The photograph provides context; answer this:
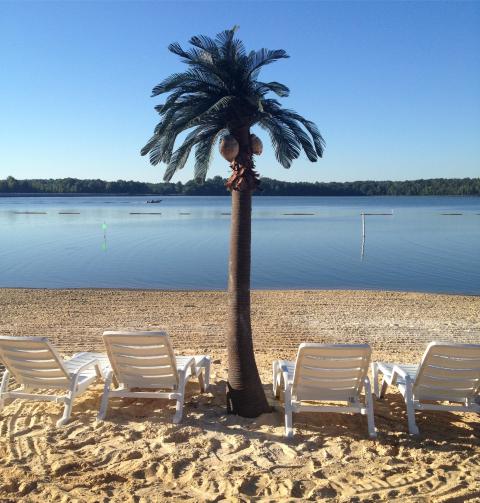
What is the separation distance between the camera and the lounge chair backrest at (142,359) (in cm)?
475

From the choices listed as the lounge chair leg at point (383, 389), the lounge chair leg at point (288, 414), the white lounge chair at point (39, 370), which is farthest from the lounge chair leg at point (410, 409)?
the white lounge chair at point (39, 370)

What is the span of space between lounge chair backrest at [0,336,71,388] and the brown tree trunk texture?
1.57 meters

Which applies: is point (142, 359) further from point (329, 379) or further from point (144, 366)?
point (329, 379)

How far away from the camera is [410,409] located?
15.6 feet

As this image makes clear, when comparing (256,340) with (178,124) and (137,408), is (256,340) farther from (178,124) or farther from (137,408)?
(178,124)

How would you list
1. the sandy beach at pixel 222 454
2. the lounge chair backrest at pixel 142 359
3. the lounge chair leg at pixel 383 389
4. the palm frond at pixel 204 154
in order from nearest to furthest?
the sandy beach at pixel 222 454 < the lounge chair backrest at pixel 142 359 < the palm frond at pixel 204 154 < the lounge chair leg at pixel 383 389

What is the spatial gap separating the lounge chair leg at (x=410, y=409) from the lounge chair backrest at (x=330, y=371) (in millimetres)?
439

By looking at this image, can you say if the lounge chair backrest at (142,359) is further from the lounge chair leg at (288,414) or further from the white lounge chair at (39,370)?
the lounge chair leg at (288,414)

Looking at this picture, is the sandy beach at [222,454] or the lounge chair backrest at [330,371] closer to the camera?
the sandy beach at [222,454]

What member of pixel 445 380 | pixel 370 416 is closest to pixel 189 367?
pixel 370 416

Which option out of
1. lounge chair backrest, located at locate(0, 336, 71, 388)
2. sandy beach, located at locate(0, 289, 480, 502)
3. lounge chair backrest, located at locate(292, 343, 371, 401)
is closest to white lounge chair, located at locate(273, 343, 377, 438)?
lounge chair backrest, located at locate(292, 343, 371, 401)

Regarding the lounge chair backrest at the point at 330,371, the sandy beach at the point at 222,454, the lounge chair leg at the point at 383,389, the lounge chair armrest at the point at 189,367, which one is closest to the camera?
the sandy beach at the point at 222,454

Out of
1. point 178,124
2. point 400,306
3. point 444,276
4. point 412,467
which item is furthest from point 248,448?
point 444,276

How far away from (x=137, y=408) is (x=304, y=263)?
18940 millimetres
